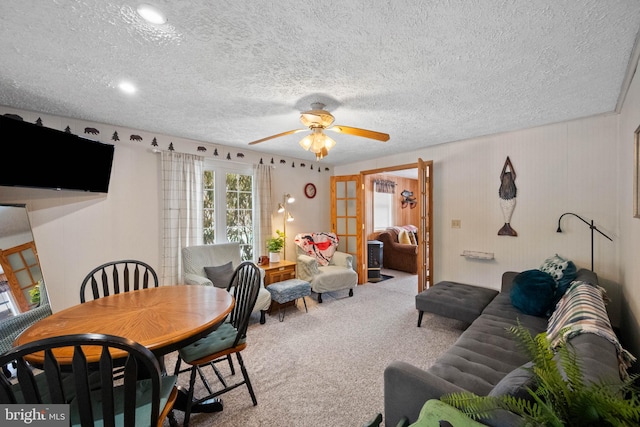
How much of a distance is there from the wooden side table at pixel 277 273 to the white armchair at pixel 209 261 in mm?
295

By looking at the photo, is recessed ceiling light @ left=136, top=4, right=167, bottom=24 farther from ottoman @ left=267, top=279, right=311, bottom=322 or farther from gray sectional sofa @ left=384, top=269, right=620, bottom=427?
ottoman @ left=267, top=279, right=311, bottom=322

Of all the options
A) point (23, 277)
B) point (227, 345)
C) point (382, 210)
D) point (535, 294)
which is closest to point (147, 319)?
point (227, 345)

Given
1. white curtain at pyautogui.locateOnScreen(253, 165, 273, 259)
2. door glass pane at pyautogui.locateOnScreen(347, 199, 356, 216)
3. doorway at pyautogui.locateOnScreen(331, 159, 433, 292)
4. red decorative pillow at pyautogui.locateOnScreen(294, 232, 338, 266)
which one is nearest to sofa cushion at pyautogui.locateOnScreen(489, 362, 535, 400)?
doorway at pyautogui.locateOnScreen(331, 159, 433, 292)

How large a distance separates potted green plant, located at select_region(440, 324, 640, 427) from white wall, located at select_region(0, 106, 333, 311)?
3.55 meters

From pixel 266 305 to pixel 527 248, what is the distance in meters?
3.23

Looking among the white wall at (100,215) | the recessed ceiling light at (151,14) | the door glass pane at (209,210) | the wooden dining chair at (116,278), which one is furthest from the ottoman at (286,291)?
the recessed ceiling light at (151,14)

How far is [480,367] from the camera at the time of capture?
165cm

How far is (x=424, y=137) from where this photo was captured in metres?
3.60

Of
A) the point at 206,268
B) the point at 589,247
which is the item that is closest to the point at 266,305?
the point at 206,268

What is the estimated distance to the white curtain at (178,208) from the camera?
11.1 feet

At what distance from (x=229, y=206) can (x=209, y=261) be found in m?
0.95

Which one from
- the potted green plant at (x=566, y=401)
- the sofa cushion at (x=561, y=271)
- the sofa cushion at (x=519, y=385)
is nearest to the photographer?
the potted green plant at (x=566, y=401)

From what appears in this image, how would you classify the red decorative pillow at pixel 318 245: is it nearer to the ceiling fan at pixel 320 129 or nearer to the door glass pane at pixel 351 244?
the door glass pane at pixel 351 244

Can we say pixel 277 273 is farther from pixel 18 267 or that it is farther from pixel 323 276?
pixel 18 267
